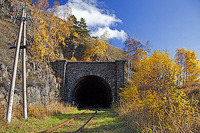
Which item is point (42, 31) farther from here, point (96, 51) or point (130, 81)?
point (96, 51)

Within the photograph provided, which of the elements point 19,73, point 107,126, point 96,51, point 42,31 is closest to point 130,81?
point 107,126

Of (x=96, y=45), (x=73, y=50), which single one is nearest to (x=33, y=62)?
(x=73, y=50)

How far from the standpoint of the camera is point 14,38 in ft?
44.3

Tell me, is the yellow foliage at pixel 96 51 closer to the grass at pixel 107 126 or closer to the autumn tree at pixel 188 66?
the autumn tree at pixel 188 66

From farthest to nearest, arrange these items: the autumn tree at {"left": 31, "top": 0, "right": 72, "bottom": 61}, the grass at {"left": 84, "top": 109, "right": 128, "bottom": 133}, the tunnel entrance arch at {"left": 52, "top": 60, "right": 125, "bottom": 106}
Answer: the tunnel entrance arch at {"left": 52, "top": 60, "right": 125, "bottom": 106}, the autumn tree at {"left": 31, "top": 0, "right": 72, "bottom": 61}, the grass at {"left": 84, "top": 109, "right": 128, "bottom": 133}

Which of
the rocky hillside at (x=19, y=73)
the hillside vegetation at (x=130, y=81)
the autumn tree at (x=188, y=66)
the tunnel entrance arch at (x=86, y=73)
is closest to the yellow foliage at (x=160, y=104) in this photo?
the hillside vegetation at (x=130, y=81)

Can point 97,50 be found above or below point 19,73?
above

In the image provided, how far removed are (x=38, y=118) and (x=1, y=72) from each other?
3.62 meters

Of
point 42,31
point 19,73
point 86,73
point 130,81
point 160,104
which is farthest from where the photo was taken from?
point 42,31

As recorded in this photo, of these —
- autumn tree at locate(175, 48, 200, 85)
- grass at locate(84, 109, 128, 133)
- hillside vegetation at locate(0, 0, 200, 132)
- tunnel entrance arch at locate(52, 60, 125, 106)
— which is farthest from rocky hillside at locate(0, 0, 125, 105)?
autumn tree at locate(175, 48, 200, 85)

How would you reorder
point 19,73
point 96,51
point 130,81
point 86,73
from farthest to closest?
1. point 96,51
2. point 86,73
3. point 130,81
4. point 19,73

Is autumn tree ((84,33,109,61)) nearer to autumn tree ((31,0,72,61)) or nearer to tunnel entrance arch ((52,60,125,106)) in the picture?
autumn tree ((31,0,72,61))

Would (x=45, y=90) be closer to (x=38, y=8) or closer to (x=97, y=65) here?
(x=97, y=65)

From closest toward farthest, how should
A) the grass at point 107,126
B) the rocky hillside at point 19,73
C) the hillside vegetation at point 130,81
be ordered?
the hillside vegetation at point 130,81 < the grass at point 107,126 < the rocky hillside at point 19,73
